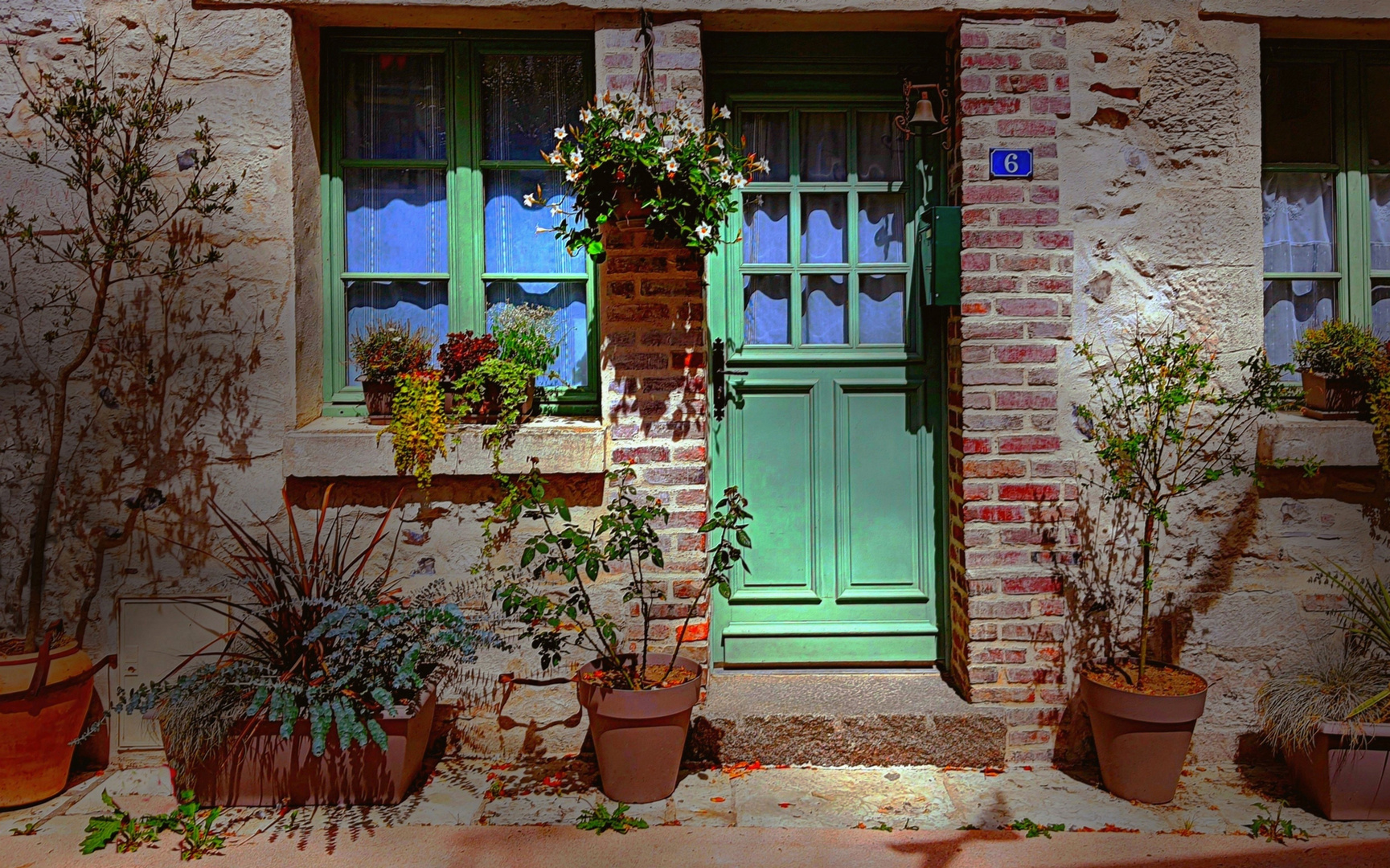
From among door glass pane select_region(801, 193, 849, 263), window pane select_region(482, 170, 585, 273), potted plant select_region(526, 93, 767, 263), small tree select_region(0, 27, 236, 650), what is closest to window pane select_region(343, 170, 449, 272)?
window pane select_region(482, 170, 585, 273)

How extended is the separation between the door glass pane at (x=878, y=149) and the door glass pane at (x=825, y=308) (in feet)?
1.45

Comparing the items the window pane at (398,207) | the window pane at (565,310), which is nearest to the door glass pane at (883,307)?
the window pane at (565,310)

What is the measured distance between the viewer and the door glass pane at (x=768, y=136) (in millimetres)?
4027

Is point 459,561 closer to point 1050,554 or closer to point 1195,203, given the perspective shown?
point 1050,554

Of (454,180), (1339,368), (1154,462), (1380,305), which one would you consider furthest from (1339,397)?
(454,180)

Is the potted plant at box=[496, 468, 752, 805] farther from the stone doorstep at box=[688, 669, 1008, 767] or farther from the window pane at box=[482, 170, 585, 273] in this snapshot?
the window pane at box=[482, 170, 585, 273]

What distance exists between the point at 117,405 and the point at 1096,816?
3.79 meters

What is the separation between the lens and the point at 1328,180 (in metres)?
4.02

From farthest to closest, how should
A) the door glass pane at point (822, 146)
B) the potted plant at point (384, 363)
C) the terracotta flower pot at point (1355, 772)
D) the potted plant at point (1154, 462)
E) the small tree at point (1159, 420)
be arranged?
the door glass pane at point (822, 146)
the potted plant at point (384, 363)
the small tree at point (1159, 420)
the potted plant at point (1154, 462)
the terracotta flower pot at point (1355, 772)

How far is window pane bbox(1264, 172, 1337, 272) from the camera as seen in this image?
13.1ft

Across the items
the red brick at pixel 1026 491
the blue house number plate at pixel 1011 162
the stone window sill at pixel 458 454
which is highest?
the blue house number plate at pixel 1011 162

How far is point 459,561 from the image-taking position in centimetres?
373

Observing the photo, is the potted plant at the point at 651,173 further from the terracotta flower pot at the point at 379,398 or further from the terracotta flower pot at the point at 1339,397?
the terracotta flower pot at the point at 1339,397

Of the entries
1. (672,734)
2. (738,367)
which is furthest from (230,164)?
(672,734)
